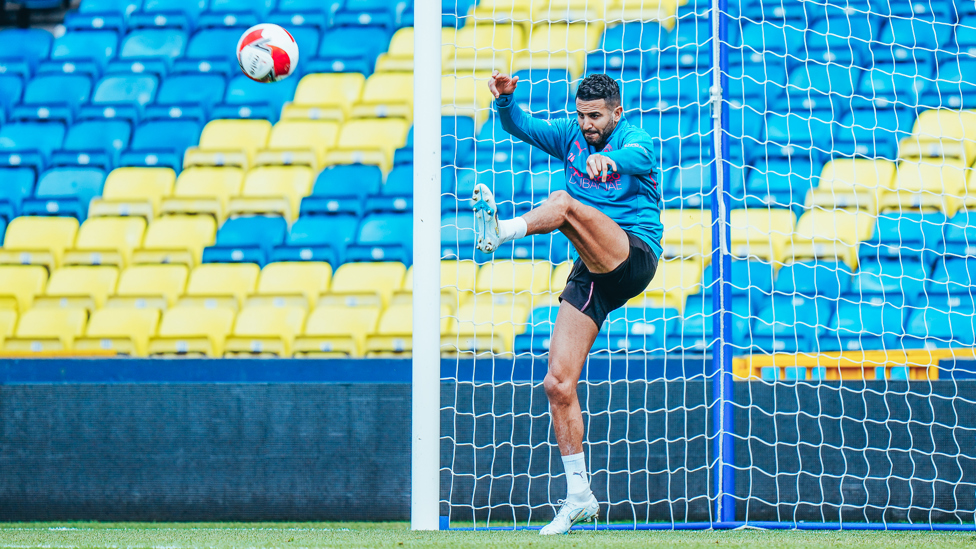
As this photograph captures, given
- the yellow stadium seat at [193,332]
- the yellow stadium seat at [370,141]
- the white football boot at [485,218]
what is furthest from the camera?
the yellow stadium seat at [370,141]

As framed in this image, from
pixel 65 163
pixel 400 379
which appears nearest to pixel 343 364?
pixel 400 379

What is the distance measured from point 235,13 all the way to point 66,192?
2.38m

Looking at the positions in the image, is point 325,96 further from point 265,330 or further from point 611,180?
point 611,180

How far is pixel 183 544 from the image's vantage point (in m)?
3.05

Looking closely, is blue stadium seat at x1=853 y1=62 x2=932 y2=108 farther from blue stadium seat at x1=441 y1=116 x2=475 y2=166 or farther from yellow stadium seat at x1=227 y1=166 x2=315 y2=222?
yellow stadium seat at x1=227 y1=166 x2=315 y2=222

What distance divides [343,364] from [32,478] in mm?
1726

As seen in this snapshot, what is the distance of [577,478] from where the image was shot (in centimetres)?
354

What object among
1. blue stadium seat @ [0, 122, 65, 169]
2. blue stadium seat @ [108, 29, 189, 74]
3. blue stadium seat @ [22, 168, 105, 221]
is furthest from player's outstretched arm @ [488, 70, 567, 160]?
blue stadium seat @ [108, 29, 189, 74]

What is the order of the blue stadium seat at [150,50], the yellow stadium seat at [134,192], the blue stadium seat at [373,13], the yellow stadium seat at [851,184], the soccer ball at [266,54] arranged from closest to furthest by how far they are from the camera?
the soccer ball at [266,54], the yellow stadium seat at [851,184], the yellow stadium seat at [134,192], the blue stadium seat at [150,50], the blue stadium seat at [373,13]

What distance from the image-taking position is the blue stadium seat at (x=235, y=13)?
27.8 ft

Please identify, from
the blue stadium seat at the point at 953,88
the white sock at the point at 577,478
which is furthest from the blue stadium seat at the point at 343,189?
the blue stadium seat at the point at 953,88

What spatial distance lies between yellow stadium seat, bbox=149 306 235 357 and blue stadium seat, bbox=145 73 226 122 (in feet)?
7.40

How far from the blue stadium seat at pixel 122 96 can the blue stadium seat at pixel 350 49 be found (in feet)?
4.68

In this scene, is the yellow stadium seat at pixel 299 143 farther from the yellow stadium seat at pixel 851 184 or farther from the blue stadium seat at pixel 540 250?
the yellow stadium seat at pixel 851 184
